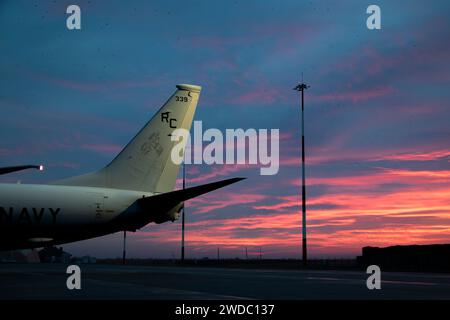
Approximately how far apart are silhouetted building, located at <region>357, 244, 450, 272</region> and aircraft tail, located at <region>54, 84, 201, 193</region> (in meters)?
46.9

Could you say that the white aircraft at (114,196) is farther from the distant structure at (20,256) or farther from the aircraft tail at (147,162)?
the distant structure at (20,256)

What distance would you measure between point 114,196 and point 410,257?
55016mm

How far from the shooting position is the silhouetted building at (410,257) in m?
73.7

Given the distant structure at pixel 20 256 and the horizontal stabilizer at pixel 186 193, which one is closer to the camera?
the horizontal stabilizer at pixel 186 193

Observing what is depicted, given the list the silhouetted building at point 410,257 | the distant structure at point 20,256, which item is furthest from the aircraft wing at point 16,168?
the distant structure at point 20,256

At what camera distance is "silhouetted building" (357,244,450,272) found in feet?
242

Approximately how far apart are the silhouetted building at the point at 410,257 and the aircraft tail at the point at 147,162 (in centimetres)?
4691

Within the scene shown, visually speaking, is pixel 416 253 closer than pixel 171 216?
No

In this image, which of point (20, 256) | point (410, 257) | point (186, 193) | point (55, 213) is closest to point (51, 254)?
point (20, 256)

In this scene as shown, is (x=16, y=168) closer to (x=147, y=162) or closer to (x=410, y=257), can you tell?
(x=147, y=162)
